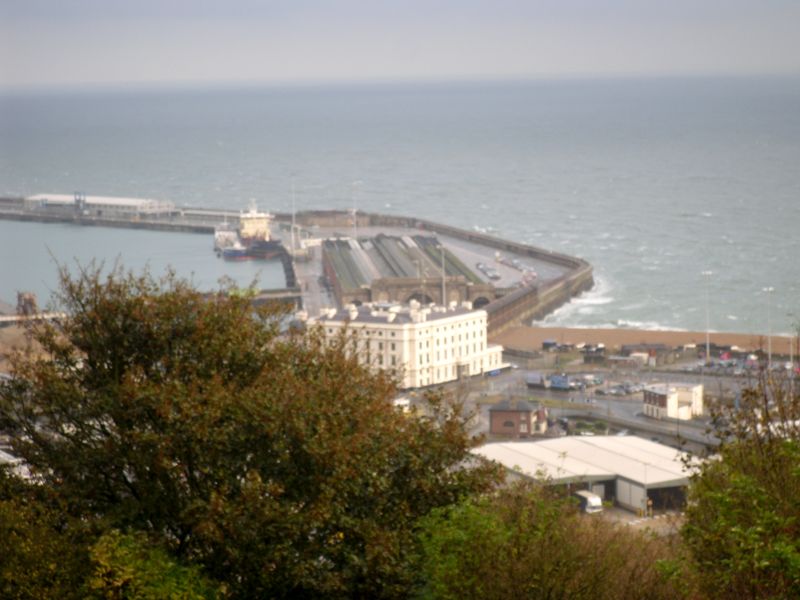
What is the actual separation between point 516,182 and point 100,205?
7.33 meters

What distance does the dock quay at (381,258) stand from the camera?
50.1ft

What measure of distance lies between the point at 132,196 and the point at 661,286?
1363cm

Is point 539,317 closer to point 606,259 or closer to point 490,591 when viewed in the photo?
point 606,259

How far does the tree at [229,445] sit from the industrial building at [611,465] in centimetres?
312

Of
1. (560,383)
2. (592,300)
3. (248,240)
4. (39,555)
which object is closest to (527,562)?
(39,555)

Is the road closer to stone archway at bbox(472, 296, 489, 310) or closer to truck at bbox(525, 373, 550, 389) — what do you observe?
truck at bbox(525, 373, 550, 389)

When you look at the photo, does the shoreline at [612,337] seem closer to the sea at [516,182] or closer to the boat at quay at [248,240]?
the sea at [516,182]

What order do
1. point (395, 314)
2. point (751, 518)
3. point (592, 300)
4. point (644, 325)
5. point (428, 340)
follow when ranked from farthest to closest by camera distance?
point (592, 300), point (644, 325), point (395, 314), point (428, 340), point (751, 518)

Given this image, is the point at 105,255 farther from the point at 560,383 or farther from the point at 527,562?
the point at 527,562

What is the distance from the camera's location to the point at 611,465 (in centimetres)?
778

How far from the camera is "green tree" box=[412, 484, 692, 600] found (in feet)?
9.84

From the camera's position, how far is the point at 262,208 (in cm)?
2508

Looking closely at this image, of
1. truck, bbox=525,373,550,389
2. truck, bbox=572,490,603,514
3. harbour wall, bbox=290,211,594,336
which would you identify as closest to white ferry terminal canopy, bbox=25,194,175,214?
harbour wall, bbox=290,211,594,336

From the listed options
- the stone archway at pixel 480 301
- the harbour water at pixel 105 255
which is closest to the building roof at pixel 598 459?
the stone archway at pixel 480 301
